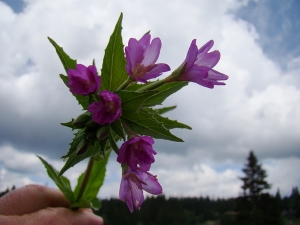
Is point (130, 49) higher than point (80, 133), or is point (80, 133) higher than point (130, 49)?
point (130, 49)

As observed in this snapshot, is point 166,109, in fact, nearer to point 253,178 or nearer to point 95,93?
point 95,93

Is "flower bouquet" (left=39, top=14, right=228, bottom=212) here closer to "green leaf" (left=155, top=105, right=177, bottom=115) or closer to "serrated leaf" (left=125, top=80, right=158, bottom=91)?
"serrated leaf" (left=125, top=80, right=158, bottom=91)

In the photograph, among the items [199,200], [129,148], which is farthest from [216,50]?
[199,200]

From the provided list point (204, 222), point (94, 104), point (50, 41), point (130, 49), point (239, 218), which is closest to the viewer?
point (94, 104)

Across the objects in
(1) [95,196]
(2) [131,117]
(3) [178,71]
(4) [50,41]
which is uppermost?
(4) [50,41]

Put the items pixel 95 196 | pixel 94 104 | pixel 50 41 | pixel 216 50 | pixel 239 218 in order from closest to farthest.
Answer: pixel 94 104 < pixel 216 50 < pixel 50 41 < pixel 95 196 < pixel 239 218

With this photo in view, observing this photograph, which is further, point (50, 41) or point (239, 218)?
point (239, 218)

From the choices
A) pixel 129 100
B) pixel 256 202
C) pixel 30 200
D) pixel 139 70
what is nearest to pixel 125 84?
pixel 139 70

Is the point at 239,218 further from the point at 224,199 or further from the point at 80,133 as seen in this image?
the point at 80,133
